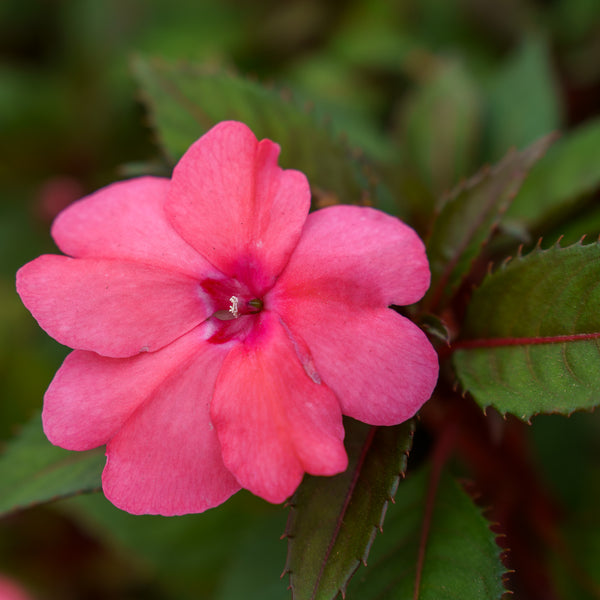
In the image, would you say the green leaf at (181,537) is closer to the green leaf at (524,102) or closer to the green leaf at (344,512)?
the green leaf at (344,512)

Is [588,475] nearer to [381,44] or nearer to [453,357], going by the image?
[453,357]

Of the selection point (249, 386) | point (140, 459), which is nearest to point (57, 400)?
point (140, 459)

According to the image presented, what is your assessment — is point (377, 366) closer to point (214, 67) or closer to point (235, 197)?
point (235, 197)

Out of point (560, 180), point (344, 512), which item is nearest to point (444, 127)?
point (560, 180)

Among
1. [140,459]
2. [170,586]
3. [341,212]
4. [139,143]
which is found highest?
[341,212]

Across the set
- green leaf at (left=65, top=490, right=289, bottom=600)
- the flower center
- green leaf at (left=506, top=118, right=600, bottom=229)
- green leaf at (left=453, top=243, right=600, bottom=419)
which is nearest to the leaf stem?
green leaf at (left=453, top=243, right=600, bottom=419)

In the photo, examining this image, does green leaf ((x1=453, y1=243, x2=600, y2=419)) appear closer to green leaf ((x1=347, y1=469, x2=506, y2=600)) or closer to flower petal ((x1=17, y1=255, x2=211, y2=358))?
green leaf ((x1=347, y1=469, x2=506, y2=600))

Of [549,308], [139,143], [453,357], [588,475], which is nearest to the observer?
[549,308]

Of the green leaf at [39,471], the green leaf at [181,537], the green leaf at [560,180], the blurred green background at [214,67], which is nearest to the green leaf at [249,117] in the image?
the blurred green background at [214,67]
